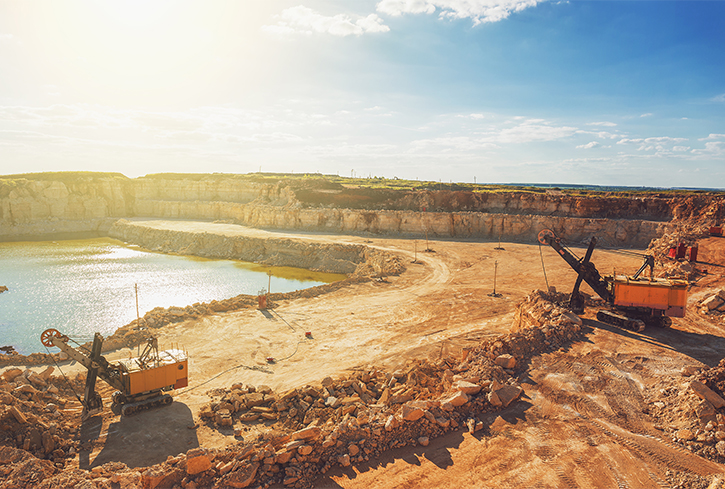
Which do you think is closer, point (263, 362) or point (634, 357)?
point (634, 357)

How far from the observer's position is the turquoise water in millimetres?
21734

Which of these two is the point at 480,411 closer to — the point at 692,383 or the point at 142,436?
the point at 692,383

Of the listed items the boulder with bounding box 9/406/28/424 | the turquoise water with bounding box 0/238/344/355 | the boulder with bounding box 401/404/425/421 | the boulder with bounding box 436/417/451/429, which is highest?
the boulder with bounding box 401/404/425/421

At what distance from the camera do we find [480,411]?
28.5 ft

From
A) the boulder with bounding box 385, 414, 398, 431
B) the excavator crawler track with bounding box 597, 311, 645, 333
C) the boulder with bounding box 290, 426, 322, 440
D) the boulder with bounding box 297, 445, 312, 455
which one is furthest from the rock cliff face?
the boulder with bounding box 297, 445, 312, 455

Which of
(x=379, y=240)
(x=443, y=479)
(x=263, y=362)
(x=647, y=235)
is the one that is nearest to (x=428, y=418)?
(x=443, y=479)

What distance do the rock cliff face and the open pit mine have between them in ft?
48.5

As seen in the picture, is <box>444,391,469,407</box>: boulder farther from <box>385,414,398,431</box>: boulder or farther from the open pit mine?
<box>385,414,398,431</box>: boulder

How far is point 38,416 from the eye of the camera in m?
9.74

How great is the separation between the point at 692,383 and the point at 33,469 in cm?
1424

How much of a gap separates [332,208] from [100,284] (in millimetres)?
30714

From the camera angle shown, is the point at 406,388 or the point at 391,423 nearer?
the point at 391,423

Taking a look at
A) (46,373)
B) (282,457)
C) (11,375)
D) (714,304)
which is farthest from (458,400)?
(714,304)

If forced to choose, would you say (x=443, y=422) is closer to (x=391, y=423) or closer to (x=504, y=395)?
(x=391, y=423)
